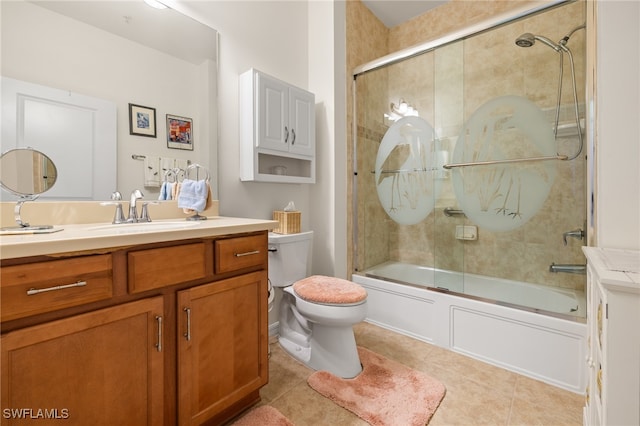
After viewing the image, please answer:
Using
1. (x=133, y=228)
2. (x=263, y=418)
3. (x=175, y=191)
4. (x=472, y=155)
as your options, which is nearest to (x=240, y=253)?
(x=133, y=228)

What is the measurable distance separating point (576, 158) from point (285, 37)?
210cm

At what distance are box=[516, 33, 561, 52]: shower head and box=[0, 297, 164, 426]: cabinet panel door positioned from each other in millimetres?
2543

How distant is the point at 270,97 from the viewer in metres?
1.88

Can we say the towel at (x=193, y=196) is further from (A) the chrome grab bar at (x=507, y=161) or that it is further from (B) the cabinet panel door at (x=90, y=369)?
(A) the chrome grab bar at (x=507, y=161)

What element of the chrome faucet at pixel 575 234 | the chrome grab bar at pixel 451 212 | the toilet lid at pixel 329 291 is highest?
the chrome grab bar at pixel 451 212

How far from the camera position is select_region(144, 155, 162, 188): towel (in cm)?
147

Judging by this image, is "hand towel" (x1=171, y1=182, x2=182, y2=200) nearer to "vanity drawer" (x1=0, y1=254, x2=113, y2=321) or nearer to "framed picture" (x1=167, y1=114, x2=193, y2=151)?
"framed picture" (x1=167, y1=114, x2=193, y2=151)

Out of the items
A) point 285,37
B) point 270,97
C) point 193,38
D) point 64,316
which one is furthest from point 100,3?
point 64,316

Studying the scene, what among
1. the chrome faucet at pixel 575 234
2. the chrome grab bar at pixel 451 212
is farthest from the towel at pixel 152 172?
the chrome faucet at pixel 575 234

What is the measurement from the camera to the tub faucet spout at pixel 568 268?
166 cm

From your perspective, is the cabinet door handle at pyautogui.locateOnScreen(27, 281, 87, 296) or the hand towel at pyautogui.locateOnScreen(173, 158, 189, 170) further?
the hand towel at pyautogui.locateOnScreen(173, 158, 189, 170)

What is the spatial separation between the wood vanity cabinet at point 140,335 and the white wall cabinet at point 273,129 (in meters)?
0.75

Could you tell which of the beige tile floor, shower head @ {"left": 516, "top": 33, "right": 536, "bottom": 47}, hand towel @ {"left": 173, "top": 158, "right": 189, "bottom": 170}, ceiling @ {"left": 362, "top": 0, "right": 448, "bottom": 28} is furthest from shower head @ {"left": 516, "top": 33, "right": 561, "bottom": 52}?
hand towel @ {"left": 173, "top": 158, "right": 189, "bottom": 170}

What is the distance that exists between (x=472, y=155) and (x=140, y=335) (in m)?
2.10
